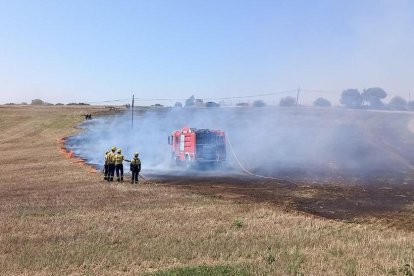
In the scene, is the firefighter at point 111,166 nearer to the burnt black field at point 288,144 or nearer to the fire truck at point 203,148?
the burnt black field at point 288,144

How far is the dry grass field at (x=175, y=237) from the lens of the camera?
940 cm

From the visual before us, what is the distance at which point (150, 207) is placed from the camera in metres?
16.9

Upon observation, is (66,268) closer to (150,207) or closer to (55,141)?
(150,207)

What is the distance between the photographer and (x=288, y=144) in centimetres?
5106

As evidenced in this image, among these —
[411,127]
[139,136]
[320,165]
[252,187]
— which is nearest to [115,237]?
[252,187]

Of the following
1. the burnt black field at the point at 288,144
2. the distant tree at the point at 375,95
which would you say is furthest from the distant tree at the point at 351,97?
the burnt black field at the point at 288,144

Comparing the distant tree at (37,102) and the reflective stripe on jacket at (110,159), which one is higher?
the distant tree at (37,102)

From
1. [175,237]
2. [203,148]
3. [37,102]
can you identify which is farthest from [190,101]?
[175,237]

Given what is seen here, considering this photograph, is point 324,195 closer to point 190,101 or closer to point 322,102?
point 190,101

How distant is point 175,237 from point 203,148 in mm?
22354

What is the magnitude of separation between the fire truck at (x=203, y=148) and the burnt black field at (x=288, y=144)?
1.06 metres

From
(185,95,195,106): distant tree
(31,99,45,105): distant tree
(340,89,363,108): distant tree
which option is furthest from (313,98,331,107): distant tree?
(31,99,45,105): distant tree

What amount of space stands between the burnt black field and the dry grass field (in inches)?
495

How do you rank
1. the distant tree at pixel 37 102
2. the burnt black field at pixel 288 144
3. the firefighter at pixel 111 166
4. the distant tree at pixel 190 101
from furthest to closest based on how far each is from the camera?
A: 1. the distant tree at pixel 37 102
2. the distant tree at pixel 190 101
3. the burnt black field at pixel 288 144
4. the firefighter at pixel 111 166
